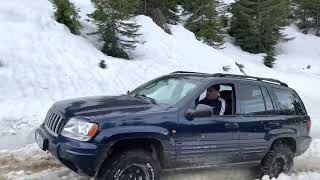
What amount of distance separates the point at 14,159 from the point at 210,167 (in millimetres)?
3192

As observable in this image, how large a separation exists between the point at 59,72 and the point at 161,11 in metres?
10.9

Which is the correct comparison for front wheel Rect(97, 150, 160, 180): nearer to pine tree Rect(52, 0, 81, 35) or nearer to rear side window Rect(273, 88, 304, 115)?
rear side window Rect(273, 88, 304, 115)

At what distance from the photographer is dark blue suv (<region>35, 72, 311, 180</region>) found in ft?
18.4

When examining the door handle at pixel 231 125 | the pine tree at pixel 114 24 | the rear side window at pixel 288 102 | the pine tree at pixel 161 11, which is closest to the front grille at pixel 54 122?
the door handle at pixel 231 125

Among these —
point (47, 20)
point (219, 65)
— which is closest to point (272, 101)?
point (47, 20)

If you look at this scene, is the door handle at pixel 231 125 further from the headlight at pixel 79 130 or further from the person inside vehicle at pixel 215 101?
the headlight at pixel 79 130

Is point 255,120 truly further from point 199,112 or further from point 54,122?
point 54,122

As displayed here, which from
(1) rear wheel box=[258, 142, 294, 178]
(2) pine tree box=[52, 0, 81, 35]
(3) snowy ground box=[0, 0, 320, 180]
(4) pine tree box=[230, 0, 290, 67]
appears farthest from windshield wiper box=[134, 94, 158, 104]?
(4) pine tree box=[230, 0, 290, 67]

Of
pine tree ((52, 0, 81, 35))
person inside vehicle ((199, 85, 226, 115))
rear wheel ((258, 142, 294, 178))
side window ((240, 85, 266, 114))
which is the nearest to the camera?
person inside vehicle ((199, 85, 226, 115))

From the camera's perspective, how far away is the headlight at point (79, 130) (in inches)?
217

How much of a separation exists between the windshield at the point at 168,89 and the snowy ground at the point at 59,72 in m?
1.20

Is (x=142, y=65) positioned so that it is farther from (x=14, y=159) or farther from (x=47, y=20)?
Result: (x=14, y=159)

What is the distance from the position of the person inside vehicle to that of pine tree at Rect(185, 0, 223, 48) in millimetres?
18518

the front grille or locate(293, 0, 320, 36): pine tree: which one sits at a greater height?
the front grille
